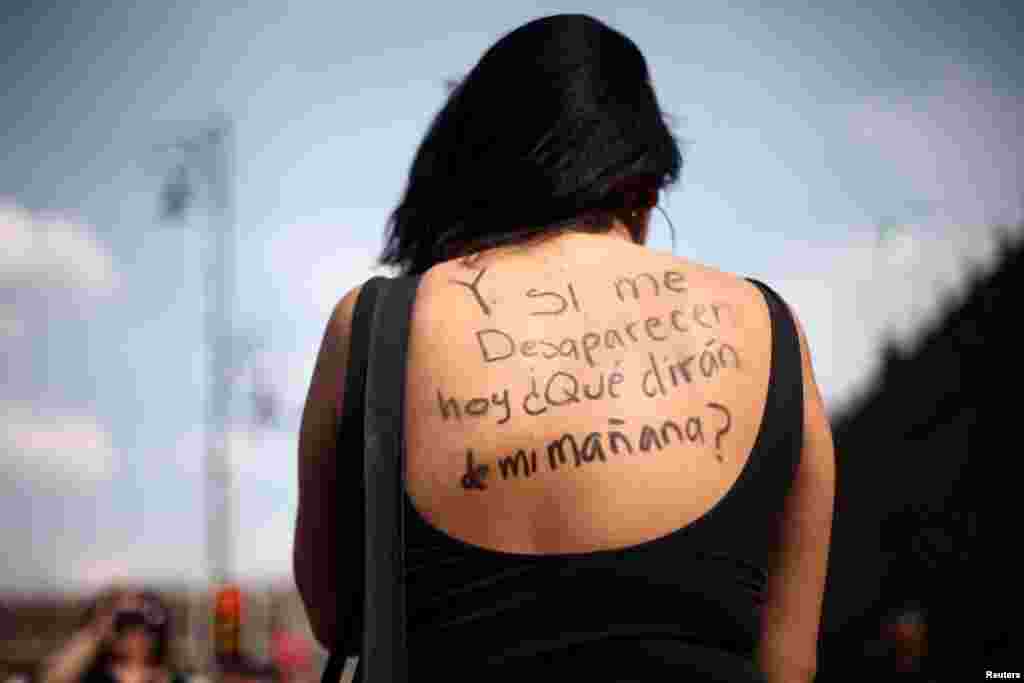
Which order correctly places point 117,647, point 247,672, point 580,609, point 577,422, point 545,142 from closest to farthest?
1. point 580,609
2. point 577,422
3. point 545,142
4. point 117,647
5. point 247,672

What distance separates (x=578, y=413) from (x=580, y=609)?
0.85ft

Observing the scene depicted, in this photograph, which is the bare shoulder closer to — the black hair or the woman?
the woman

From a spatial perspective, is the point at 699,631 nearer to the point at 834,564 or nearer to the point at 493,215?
the point at 493,215

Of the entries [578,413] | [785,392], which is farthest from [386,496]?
[785,392]

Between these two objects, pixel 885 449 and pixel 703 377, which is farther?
pixel 885 449

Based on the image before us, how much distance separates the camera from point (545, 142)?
5.44 ft

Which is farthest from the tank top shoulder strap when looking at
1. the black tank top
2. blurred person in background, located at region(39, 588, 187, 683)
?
blurred person in background, located at region(39, 588, 187, 683)

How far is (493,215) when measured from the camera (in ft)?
5.62

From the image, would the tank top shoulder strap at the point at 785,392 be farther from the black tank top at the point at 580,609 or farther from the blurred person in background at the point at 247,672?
the blurred person in background at the point at 247,672

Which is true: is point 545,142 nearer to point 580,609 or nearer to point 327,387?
point 327,387

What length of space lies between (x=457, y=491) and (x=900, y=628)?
17.4m

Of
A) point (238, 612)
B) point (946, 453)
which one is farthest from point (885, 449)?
point (238, 612)

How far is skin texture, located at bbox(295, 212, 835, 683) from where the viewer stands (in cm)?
150

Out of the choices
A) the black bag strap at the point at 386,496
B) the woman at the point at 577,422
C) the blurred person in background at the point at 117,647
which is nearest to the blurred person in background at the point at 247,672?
the blurred person in background at the point at 117,647
